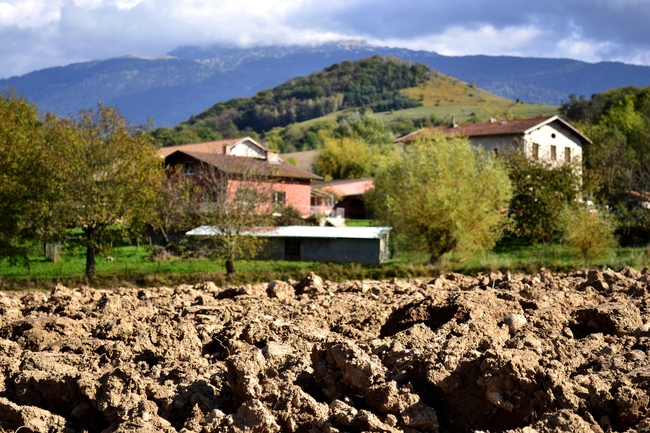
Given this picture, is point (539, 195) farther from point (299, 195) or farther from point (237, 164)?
point (299, 195)

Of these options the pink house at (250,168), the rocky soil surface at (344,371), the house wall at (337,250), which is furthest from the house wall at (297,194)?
the rocky soil surface at (344,371)

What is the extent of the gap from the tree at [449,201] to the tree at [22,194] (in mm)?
14412

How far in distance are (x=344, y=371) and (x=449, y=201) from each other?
89.0ft

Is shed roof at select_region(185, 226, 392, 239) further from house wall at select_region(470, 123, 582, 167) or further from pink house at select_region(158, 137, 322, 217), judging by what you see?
house wall at select_region(470, 123, 582, 167)

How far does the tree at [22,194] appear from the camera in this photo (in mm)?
29203

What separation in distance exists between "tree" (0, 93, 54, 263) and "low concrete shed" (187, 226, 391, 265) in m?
10.2

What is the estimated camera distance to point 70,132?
30.6 metres

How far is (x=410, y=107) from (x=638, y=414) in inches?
7365

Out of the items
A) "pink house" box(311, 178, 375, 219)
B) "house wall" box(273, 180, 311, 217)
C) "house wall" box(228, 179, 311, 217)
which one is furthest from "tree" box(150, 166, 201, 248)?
"pink house" box(311, 178, 375, 219)

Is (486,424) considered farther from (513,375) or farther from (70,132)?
(70,132)

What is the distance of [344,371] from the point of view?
6.88m

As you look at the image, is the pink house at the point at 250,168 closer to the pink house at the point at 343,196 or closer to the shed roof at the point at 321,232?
the shed roof at the point at 321,232

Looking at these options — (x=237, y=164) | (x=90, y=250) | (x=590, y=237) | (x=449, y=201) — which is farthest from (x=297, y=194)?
(x=90, y=250)

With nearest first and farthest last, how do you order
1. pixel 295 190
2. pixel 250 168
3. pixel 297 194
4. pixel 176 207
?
pixel 250 168 < pixel 176 207 < pixel 295 190 < pixel 297 194
